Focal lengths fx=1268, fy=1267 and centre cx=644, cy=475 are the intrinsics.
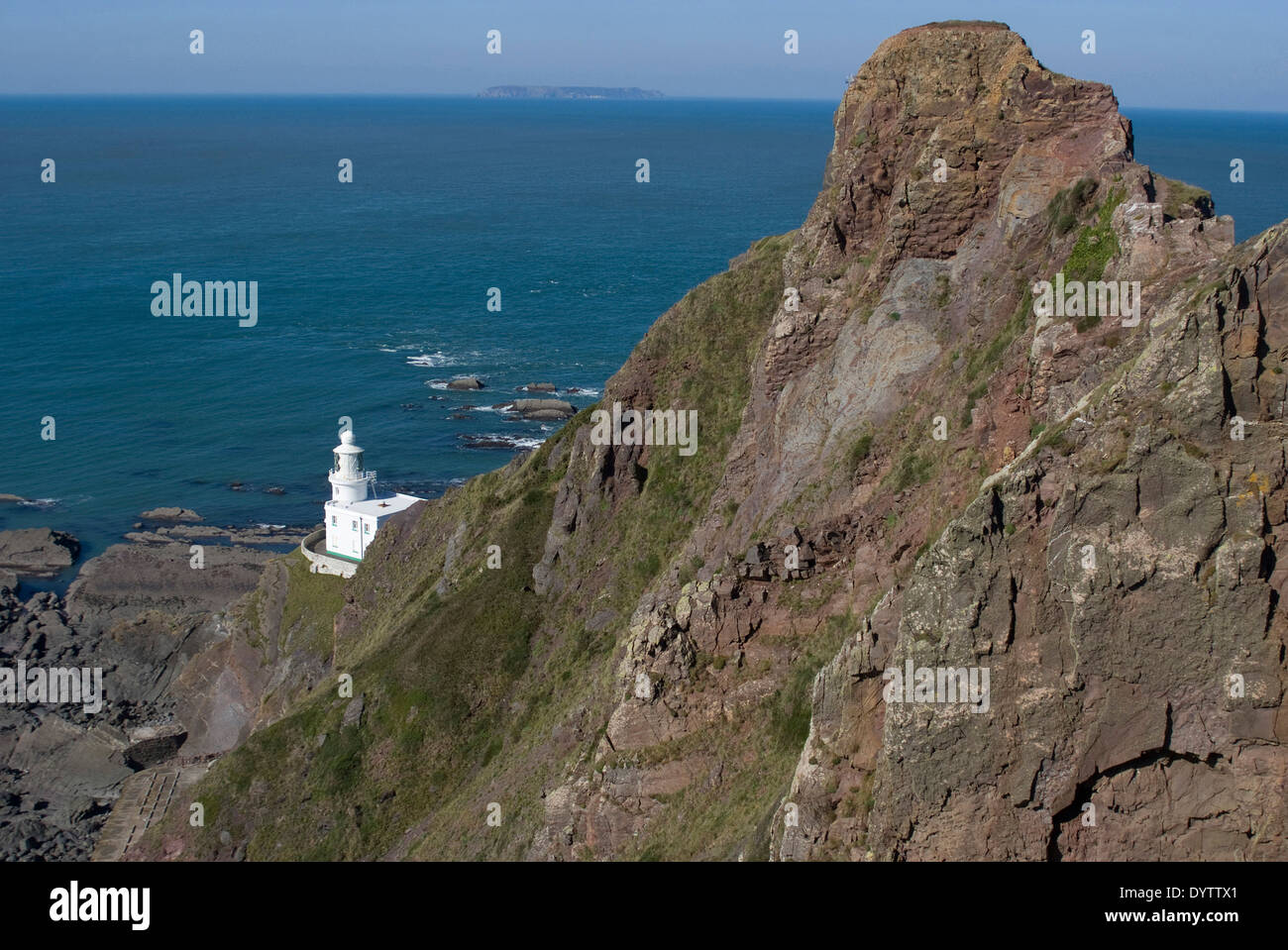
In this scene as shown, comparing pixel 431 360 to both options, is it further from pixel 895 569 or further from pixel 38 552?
pixel 895 569

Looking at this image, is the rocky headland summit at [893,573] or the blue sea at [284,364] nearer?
the rocky headland summit at [893,573]

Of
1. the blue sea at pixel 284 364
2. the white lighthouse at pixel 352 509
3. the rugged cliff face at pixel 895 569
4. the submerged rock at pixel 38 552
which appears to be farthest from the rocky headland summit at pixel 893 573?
the blue sea at pixel 284 364

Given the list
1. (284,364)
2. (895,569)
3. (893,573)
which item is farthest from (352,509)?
(284,364)

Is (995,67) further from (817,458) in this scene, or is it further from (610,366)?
(610,366)

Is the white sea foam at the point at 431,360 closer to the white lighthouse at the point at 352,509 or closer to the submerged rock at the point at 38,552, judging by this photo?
the submerged rock at the point at 38,552

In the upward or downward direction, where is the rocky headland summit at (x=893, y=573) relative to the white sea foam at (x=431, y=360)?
upward
